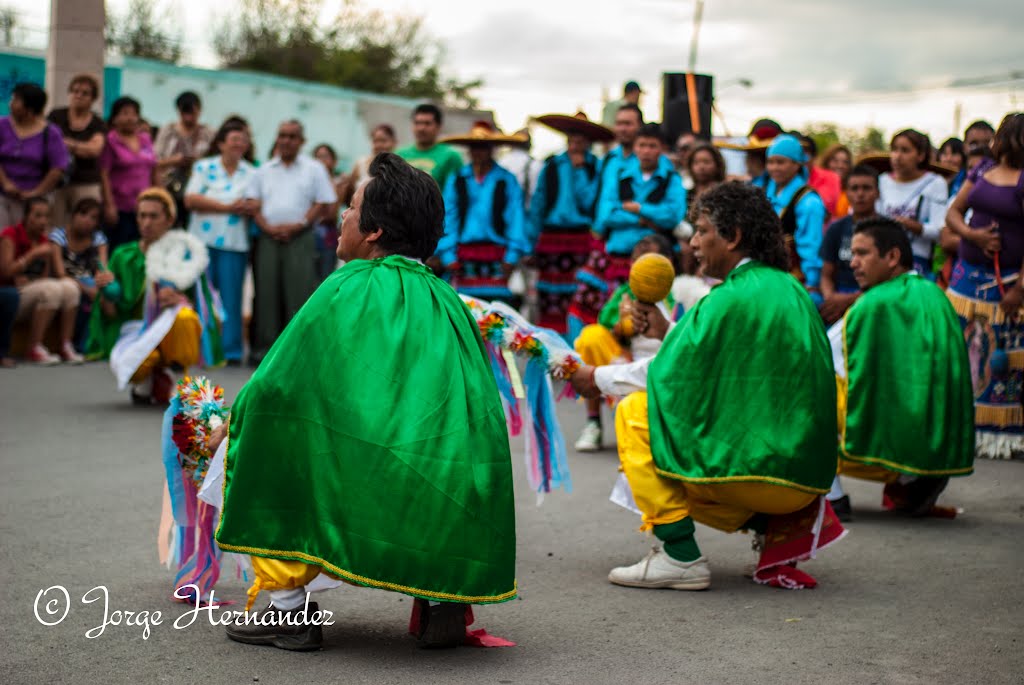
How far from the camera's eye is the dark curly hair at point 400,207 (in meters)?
4.36

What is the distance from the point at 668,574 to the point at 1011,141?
4.39 m

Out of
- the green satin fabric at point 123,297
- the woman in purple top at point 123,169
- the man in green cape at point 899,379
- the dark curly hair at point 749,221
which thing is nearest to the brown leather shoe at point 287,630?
the dark curly hair at point 749,221

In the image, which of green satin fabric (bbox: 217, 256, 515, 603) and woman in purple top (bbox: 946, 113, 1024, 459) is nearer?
green satin fabric (bbox: 217, 256, 515, 603)

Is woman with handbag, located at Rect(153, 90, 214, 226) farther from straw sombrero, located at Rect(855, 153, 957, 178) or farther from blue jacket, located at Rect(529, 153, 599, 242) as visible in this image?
straw sombrero, located at Rect(855, 153, 957, 178)

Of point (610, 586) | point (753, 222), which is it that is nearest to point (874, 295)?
point (753, 222)

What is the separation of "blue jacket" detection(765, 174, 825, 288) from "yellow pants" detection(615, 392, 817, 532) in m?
4.84

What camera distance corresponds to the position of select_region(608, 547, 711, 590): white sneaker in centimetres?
543

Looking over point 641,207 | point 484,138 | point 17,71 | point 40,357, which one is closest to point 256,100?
point 17,71

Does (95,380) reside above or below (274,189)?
below

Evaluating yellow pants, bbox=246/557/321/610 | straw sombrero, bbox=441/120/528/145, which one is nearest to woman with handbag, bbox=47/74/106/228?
straw sombrero, bbox=441/120/528/145

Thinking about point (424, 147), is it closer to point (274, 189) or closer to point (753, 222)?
point (274, 189)

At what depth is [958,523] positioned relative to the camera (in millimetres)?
7098

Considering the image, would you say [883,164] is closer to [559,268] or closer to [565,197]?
[565,197]

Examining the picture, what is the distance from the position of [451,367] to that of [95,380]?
8.21 metres
